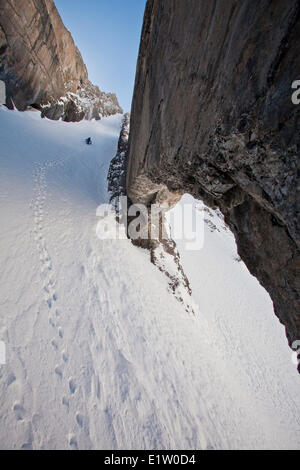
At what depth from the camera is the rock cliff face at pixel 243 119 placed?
4.17 feet

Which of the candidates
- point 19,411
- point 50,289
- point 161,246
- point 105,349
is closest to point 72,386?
point 19,411

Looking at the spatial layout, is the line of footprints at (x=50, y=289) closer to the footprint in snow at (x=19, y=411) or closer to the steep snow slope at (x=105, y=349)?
the steep snow slope at (x=105, y=349)

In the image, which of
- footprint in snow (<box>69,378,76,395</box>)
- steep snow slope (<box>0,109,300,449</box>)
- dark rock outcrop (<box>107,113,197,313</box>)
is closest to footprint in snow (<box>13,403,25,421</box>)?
steep snow slope (<box>0,109,300,449</box>)

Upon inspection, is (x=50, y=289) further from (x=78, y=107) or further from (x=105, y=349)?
(x=78, y=107)

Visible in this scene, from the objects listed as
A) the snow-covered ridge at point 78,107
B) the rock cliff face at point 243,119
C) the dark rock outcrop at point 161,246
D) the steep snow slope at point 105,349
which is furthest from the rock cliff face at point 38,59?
the rock cliff face at point 243,119

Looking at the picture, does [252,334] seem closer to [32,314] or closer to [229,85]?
[32,314]

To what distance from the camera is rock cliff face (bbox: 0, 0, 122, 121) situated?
1239cm

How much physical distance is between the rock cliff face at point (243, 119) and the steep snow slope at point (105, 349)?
3.25 meters

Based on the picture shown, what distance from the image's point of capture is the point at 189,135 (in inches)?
96.0

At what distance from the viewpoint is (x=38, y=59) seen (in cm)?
1496

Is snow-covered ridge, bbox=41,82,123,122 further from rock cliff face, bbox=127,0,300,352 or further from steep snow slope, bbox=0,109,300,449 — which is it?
rock cliff face, bbox=127,0,300,352

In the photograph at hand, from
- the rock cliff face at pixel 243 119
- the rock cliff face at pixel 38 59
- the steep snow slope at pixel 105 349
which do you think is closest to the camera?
the rock cliff face at pixel 243 119

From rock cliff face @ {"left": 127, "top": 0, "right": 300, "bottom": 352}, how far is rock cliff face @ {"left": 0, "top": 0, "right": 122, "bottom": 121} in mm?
16643
